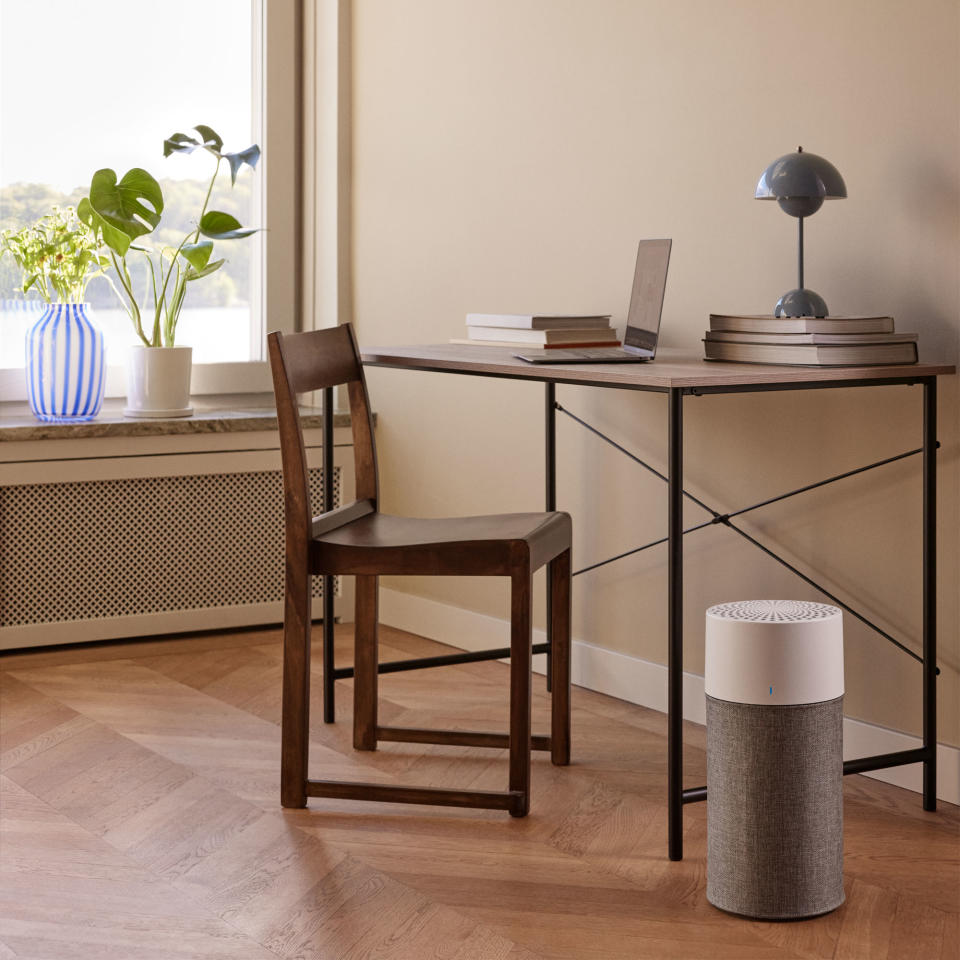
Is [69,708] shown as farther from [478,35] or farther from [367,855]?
[478,35]

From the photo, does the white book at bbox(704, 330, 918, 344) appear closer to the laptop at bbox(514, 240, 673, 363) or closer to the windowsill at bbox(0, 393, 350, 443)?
the laptop at bbox(514, 240, 673, 363)

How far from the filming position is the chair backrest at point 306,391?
7.23 ft

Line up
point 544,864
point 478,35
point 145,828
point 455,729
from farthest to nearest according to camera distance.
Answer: point 478,35
point 455,729
point 145,828
point 544,864

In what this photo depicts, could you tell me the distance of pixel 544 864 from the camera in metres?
2.06

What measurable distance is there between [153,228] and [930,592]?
206cm

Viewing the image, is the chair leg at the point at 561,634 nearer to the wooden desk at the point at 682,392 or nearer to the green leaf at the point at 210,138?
the wooden desk at the point at 682,392

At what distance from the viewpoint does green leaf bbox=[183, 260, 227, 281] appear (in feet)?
11.3

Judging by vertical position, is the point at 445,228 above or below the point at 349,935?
above

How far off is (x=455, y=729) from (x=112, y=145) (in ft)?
6.03

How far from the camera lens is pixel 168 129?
3.64m

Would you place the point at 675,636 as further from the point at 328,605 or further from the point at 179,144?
the point at 179,144

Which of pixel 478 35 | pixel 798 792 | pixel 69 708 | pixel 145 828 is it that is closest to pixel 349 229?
pixel 478 35

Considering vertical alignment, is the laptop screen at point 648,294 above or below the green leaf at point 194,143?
below

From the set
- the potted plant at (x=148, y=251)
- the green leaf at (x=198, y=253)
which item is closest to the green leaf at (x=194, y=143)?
the potted plant at (x=148, y=251)
